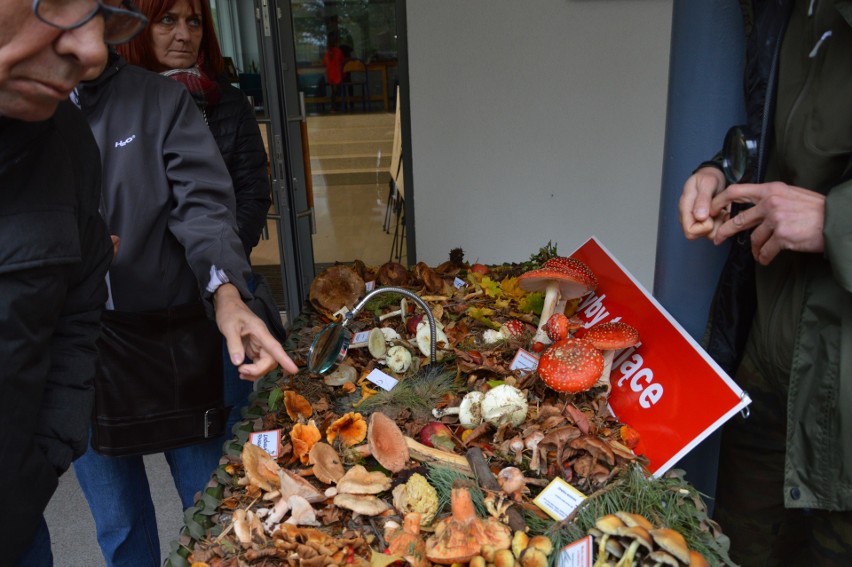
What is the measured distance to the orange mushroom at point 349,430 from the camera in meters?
1.48

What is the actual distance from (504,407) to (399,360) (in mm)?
436

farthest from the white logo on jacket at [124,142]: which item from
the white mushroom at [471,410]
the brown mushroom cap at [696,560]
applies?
the brown mushroom cap at [696,560]

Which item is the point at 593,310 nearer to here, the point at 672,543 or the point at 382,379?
the point at 382,379

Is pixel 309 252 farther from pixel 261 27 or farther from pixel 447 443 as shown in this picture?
pixel 447 443

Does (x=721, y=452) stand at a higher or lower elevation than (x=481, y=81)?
lower

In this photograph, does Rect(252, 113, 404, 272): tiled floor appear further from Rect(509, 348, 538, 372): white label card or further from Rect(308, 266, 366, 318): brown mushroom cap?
Rect(509, 348, 538, 372): white label card

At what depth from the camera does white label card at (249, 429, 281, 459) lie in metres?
1.46

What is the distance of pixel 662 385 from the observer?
1437 millimetres

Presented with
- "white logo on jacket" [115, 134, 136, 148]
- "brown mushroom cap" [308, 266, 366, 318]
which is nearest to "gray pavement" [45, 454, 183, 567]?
"brown mushroom cap" [308, 266, 366, 318]

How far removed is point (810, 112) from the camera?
4.13 ft

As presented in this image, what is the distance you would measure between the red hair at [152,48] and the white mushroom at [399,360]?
1.19 m

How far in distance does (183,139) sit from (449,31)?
2.41 meters

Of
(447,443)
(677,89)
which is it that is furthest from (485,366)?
(677,89)

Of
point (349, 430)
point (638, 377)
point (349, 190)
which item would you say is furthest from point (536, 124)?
point (349, 430)
